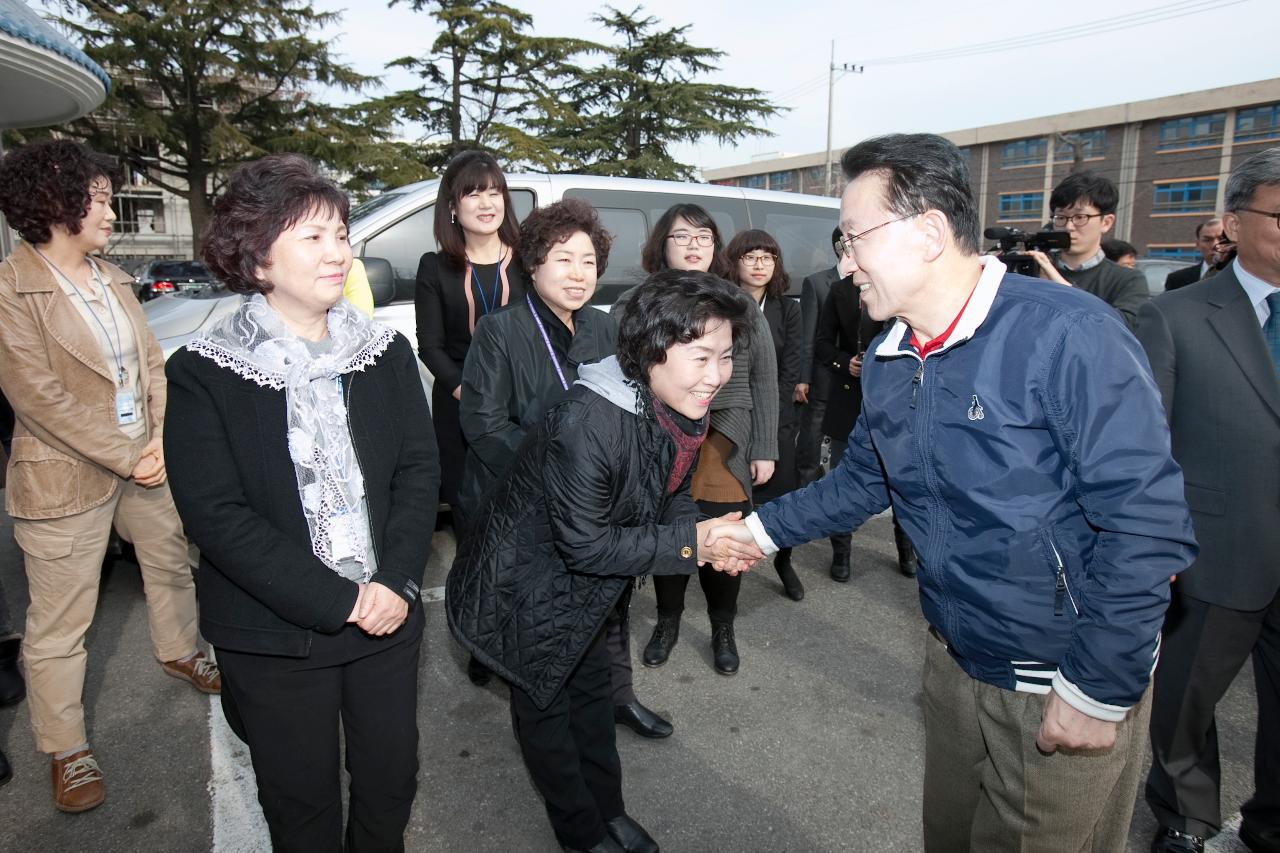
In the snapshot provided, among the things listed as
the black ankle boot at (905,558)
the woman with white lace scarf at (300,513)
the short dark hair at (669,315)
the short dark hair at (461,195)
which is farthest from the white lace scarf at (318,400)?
the black ankle boot at (905,558)

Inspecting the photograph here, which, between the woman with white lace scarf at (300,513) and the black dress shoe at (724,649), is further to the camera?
the black dress shoe at (724,649)

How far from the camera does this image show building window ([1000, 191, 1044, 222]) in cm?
4806

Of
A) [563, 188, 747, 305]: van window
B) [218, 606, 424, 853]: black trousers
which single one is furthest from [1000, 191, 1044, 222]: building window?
[218, 606, 424, 853]: black trousers

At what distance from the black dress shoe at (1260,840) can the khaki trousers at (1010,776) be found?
1.10 meters

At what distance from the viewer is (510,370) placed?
2.89 metres

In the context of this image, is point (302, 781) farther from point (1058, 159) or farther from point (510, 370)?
point (1058, 159)

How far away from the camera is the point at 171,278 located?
22.1 m

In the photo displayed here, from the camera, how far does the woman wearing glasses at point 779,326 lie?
13.6ft

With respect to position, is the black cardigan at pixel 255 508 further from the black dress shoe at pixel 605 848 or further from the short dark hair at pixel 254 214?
the black dress shoe at pixel 605 848

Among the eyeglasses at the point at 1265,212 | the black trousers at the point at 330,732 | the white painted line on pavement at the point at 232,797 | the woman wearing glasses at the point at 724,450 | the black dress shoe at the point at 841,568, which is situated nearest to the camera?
the black trousers at the point at 330,732

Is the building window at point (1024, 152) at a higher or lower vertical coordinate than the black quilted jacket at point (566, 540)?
higher

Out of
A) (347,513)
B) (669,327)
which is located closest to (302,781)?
(347,513)

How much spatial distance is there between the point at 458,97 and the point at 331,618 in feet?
80.6

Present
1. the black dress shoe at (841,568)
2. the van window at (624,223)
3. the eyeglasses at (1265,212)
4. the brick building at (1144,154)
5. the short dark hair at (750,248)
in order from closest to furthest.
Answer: the eyeglasses at (1265,212) < the short dark hair at (750,248) < the black dress shoe at (841,568) < the van window at (624,223) < the brick building at (1144,154)
